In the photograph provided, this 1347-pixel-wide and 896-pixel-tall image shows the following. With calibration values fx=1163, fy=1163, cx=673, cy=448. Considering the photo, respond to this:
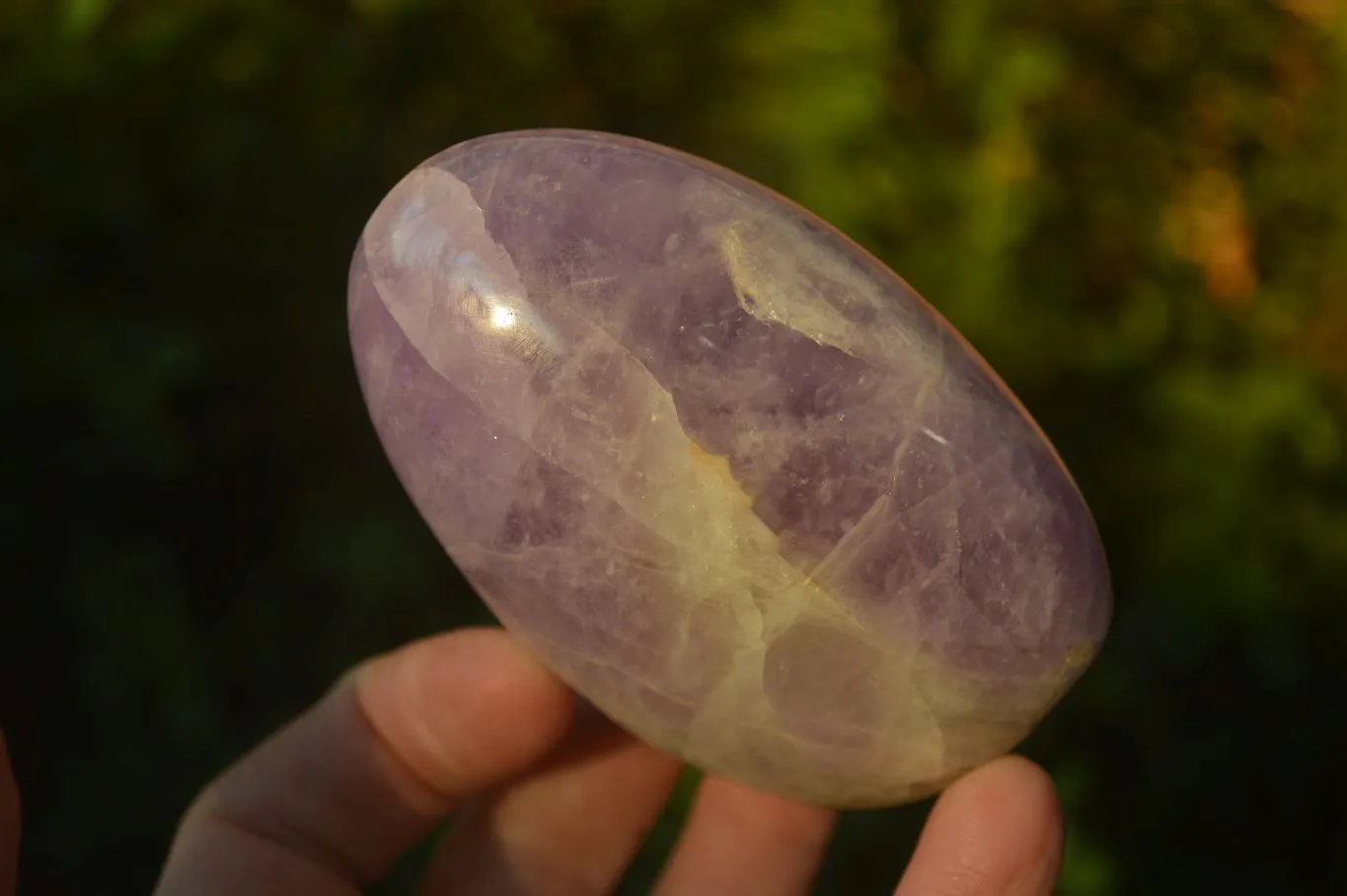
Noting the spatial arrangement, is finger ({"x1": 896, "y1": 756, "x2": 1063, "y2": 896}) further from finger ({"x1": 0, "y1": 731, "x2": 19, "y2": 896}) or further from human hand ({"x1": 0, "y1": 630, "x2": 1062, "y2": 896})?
finger ({"x1": 0, "y1": 731, "x2": 19, "y2": 896})

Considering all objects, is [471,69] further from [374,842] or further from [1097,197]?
[374,842]

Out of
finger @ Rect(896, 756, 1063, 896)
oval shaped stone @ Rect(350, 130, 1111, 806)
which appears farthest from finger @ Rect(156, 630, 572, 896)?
finger @ Rect(896, 756, 1063, 896)

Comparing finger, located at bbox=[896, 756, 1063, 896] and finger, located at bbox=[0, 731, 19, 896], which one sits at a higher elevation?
finger, located at bbox=[0, 731, 19, 896]

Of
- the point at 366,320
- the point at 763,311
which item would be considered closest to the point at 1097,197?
the point at 763,311

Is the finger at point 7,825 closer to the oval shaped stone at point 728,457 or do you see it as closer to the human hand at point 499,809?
the human hand at point 499,809

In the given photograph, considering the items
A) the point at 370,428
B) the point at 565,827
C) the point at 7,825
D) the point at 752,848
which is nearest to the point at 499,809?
the point at 565,827

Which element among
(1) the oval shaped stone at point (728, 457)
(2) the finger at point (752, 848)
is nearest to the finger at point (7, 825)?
(1) the oval shaped stone at point (728, 457)
